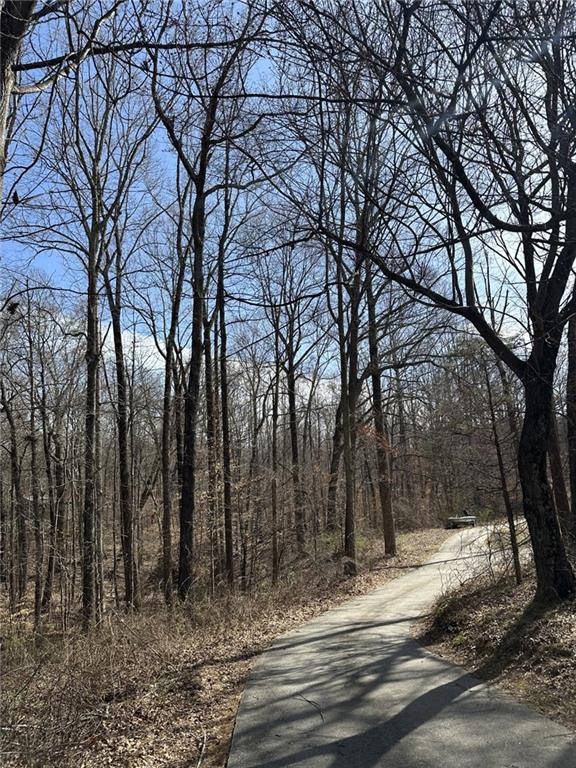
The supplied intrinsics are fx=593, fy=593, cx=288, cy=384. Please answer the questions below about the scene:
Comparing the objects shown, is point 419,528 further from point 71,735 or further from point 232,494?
point 71,735

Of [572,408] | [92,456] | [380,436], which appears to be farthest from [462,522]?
[92,456]

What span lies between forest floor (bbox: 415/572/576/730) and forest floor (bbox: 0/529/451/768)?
9.72 ft

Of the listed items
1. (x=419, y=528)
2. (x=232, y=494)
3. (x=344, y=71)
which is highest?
(x=344, y=71)

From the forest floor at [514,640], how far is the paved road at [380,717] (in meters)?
0.27

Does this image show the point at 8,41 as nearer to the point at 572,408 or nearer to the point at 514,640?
the point at 514,640

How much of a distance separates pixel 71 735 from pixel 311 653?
4340 mm

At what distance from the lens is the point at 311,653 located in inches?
350

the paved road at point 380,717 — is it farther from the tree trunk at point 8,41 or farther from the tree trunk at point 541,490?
the tree trunk at point 8,41

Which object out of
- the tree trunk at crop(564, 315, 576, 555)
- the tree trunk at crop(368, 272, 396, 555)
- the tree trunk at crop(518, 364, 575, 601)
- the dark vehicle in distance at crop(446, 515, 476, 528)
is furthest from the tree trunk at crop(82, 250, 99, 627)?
the dark vehicle in distance at crop(446, 515, 476, 528)

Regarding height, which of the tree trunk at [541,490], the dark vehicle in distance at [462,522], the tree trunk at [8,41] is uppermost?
the tree trunk at [8,41]

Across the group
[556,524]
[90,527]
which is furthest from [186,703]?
[90,527]

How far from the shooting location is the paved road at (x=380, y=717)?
4734 mm

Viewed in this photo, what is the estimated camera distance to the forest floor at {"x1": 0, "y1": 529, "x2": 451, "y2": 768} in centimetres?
512

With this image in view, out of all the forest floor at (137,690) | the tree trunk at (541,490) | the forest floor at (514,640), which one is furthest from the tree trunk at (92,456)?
the tree trunk at (541,490)
